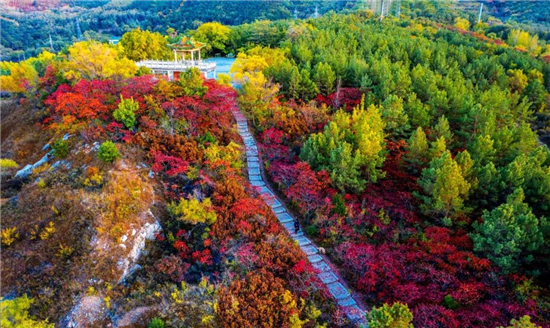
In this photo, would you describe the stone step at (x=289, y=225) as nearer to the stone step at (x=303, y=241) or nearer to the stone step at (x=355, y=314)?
the stone step at (x=303, y=241)

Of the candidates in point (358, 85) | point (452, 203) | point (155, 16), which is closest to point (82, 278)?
point (452, 203)

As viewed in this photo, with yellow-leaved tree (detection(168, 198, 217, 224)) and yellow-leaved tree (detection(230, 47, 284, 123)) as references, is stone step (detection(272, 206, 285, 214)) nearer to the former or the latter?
yellow-leaved tree (detection(168, 198, 217, 224))

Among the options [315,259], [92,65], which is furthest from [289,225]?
[92,65]

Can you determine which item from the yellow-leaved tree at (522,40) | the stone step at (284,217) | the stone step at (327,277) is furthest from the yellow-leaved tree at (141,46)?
the yellow-leaved tree at (522,40)

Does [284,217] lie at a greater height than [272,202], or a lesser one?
lesser

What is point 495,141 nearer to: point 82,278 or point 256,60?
point 256,60

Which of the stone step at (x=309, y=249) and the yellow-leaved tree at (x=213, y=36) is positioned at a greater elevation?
the yellow-leaved tree at (x=213, y=36)

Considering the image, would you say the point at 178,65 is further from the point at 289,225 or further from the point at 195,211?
the point at 289,225
